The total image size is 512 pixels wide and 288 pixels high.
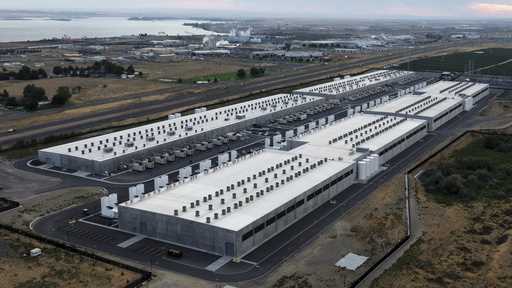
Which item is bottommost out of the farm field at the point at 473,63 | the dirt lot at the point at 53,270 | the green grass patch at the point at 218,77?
the dirt lot at the point at 53,270

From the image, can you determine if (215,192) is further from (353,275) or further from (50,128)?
(50,128)

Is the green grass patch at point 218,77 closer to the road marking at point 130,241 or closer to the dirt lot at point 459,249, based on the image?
the dirt lot at point 459,249

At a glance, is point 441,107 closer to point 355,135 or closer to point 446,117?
point 446,117

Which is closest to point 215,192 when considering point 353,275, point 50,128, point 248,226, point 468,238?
point 248,226

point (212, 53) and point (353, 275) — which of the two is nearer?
point (353, 275)

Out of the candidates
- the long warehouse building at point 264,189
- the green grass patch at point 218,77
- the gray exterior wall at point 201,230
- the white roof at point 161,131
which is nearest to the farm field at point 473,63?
the green grass patch at point 218,77

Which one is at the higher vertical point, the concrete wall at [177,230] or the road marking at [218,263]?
the concrete wall at [177,230]

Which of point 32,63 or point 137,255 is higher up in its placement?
point 32,63

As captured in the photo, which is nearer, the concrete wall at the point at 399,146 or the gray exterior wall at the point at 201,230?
the gray exterior wall at the point at 201,230
